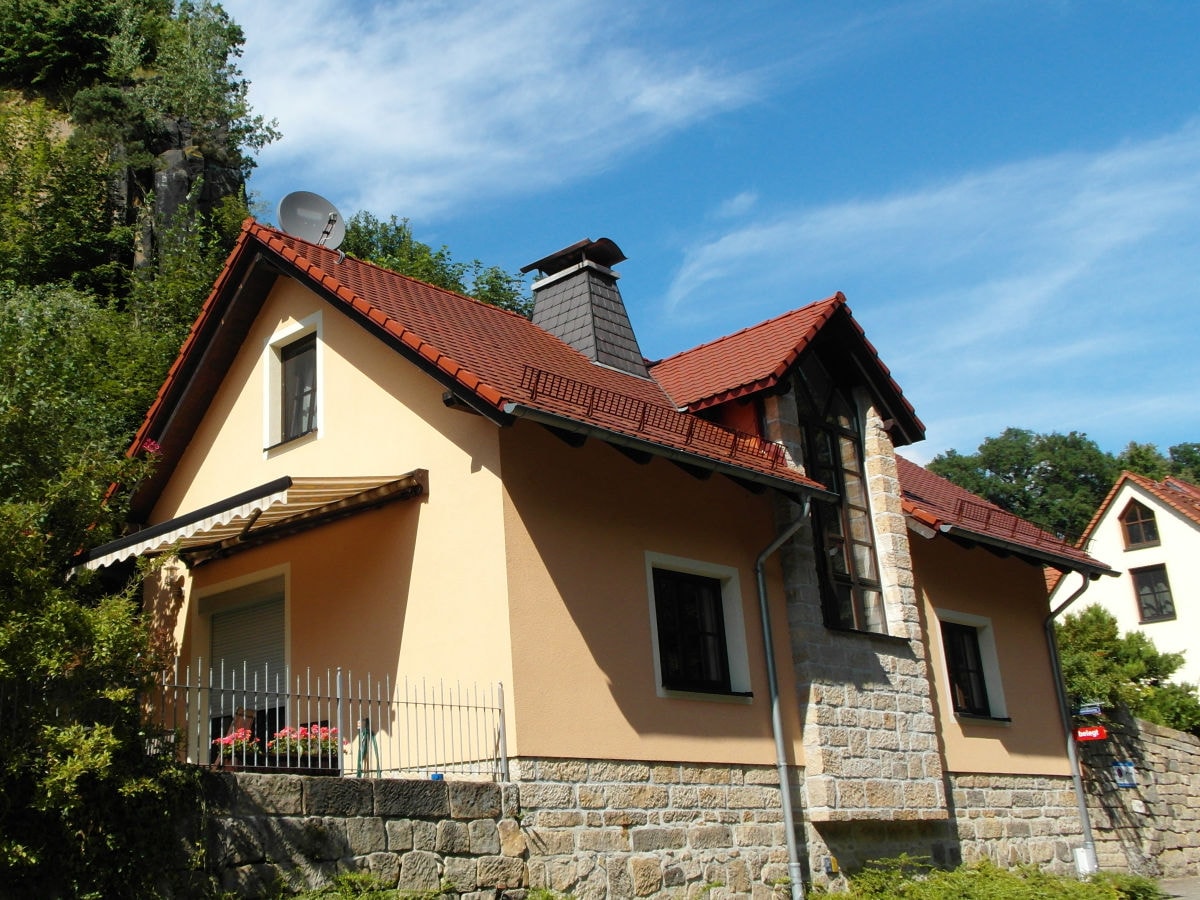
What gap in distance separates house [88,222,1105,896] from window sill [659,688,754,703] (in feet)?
0.09

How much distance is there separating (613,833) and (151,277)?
26.0 meters

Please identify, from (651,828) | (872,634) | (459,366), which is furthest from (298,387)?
(872,634)

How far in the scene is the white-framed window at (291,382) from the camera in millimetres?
13664

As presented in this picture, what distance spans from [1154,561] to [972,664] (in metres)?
25.8

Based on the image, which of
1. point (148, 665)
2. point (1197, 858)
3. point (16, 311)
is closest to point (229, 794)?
point (148, 665)

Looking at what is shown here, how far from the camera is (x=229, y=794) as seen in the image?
8.07m

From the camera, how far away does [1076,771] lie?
1742 cm

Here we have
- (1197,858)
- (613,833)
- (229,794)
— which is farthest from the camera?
(1197,858)

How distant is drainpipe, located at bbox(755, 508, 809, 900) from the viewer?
479 inches

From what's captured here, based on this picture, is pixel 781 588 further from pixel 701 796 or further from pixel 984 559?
pixel 984 559

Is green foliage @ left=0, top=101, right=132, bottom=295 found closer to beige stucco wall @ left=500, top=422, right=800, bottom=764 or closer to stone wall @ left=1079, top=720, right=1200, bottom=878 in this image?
beige stucco wall @ left=500, top=422, right=800, bottom=764

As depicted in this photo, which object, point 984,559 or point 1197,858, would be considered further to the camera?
point 1197,858

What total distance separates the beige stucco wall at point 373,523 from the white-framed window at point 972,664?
760cm

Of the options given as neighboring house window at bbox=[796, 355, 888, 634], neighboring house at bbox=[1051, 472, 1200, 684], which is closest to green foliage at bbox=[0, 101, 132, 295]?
neighboring house window at bbox=[796, 355, 888, 634]
